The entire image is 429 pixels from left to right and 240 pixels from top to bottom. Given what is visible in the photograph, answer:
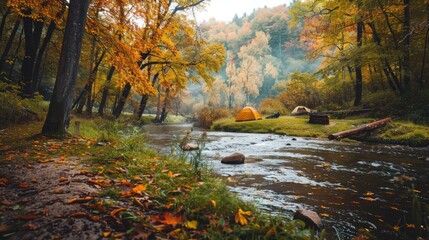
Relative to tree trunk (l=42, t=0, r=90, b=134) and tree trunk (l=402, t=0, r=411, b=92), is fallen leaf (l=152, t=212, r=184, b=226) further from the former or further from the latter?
tree trunk (l=402, t=0, r=411, b=92)

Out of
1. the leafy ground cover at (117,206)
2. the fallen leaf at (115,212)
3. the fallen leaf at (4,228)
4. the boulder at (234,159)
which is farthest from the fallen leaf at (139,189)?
the boulder at (234,159)

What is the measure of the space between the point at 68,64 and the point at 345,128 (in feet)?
41.7

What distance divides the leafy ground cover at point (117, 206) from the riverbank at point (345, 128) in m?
9.96

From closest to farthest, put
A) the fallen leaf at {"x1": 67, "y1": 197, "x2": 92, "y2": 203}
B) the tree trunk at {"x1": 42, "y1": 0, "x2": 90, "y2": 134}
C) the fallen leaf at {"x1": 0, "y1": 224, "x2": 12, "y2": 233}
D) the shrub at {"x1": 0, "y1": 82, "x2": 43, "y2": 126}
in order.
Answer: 1. the fallen leaf at {"x1": 0, "y1": 224, "x2": 12, "y2": 233}
2. the fallen leaf at {"x1": 67, "y1": 197, "x2": 92, "y2": 203}
3. the tree trunk at {"x1": 42, "y1": 0, "x2": 90, "y2": 134}
4. the shrub at {"x1": 0, "y1": 82, "x2": 43, "y2": 126}

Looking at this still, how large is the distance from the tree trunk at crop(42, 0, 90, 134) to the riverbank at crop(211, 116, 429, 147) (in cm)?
1162

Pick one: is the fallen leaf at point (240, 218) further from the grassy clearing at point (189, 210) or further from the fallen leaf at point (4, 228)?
the fallen leaf at point (4, 228)

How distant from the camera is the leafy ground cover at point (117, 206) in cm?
183

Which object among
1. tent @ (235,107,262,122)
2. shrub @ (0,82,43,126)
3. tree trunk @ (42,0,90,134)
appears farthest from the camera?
tent @ (235,107,262,122)

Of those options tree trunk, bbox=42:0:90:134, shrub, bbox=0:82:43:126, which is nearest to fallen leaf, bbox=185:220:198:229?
tree trunk, bbox=42:0:90:134

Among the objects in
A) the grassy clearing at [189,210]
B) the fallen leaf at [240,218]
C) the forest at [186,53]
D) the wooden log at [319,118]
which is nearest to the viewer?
the grassy clearing at [189,210]

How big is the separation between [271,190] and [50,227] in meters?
3.27

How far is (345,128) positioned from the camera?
12.5 m

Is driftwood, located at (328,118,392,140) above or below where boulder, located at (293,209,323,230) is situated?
above

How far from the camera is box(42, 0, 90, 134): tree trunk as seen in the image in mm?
5333
